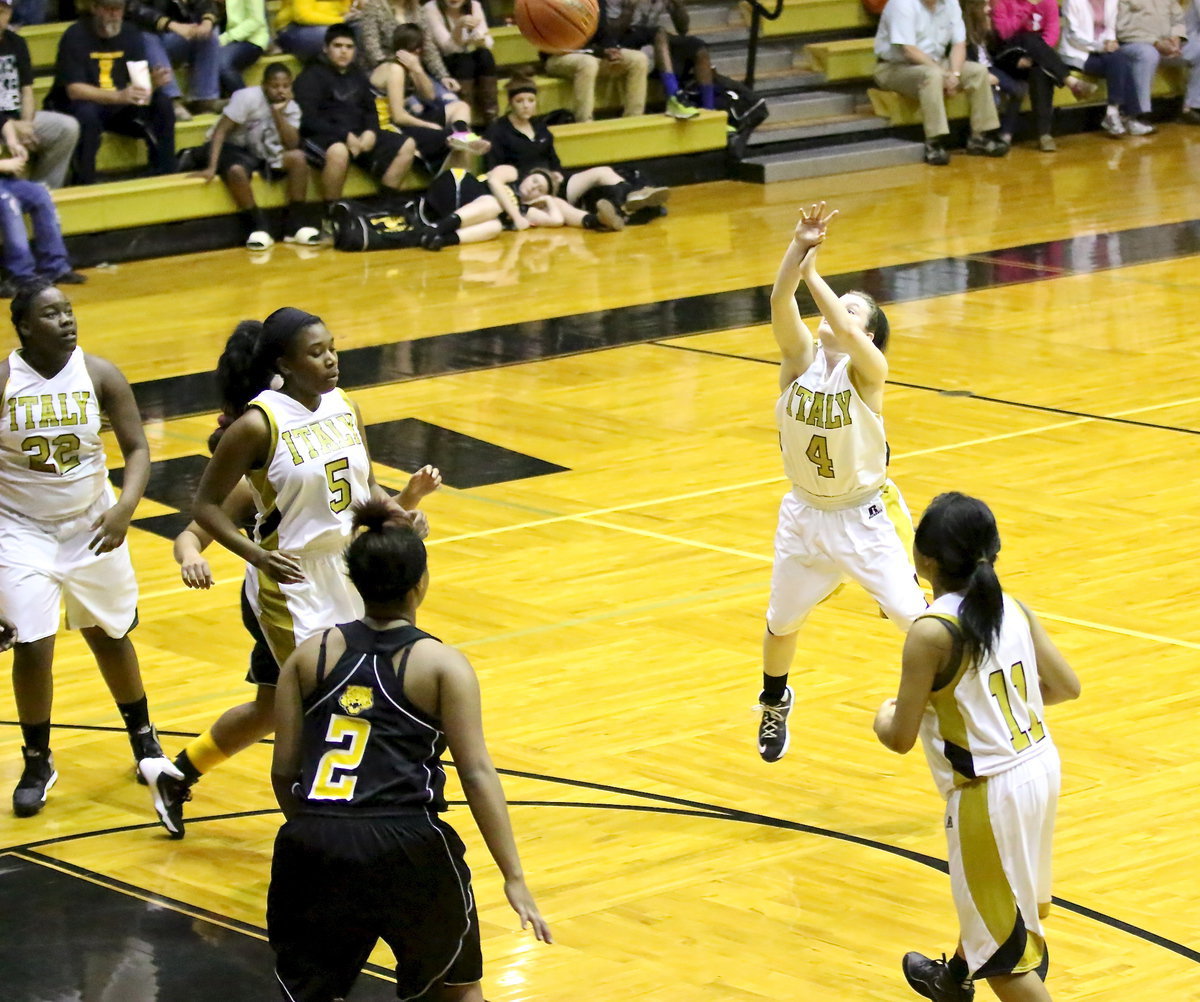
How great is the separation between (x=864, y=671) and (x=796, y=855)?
1537mm

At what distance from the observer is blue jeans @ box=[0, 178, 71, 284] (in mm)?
13352

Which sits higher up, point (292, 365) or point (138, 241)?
point (292, 365)

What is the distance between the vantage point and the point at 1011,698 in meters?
3.87

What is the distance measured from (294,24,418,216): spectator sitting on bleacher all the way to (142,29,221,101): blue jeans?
668 millimetres

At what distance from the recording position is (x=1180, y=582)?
24.5ft

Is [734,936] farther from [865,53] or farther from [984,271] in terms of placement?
[865,53]

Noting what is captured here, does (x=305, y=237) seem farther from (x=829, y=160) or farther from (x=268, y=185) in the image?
(x=829, y=160)

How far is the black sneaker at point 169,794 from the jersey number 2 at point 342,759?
6.82ft

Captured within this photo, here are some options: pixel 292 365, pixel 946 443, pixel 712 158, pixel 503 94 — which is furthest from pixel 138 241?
pixel 292 365

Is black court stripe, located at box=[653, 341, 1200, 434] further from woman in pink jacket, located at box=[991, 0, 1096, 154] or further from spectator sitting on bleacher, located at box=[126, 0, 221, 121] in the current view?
woman in pink jacket, located at box=[991, 0, 1096, 154]

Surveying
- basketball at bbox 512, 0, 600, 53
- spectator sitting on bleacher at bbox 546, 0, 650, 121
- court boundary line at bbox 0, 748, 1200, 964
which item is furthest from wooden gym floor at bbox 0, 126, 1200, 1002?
spectator sitting on bleacher at bbox 546, 0, 650, 121

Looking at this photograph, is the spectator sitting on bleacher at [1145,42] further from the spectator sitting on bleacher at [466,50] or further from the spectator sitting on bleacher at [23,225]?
the spectator sitting on bleacher at [23,225]

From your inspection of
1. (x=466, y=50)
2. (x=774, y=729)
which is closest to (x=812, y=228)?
(x=774, y=729)

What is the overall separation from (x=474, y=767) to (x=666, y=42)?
48.3ft
